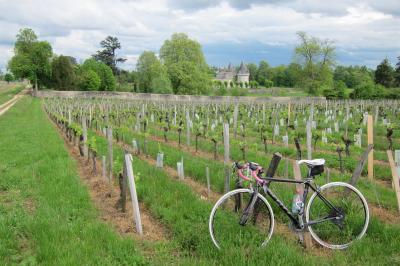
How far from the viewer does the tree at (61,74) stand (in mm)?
74562

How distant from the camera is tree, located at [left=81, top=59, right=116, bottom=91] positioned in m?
82.4

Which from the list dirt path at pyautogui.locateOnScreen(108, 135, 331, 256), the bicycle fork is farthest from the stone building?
the bicycle fork

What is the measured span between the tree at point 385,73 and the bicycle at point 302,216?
69480 millimetres

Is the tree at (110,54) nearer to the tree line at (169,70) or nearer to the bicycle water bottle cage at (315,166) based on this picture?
the tree line at (169,70)

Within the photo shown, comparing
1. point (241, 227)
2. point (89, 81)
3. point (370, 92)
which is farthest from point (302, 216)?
point (89, 81)

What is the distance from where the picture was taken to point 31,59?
73.4 m

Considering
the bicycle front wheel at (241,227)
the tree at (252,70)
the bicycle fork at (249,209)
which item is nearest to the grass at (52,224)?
the bicycle front wheel at (241,227)

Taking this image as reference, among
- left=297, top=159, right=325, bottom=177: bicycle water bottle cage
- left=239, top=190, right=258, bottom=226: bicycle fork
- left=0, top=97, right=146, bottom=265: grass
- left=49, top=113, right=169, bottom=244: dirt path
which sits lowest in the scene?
left=49, top=113, right=169, bottom=244: dirt path

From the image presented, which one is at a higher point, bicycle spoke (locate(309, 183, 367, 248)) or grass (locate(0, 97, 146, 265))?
bicycle spoke (locate(309, 183, 367, 248))

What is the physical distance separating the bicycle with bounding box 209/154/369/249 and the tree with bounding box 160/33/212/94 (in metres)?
66.8

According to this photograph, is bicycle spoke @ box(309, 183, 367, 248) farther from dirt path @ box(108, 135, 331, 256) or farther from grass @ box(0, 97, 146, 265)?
grass @ box(0, 97, 146, 265)

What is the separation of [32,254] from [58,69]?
75303 mm

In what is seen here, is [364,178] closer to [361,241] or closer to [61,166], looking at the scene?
[361,241]

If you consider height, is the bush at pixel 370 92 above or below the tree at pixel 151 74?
below
